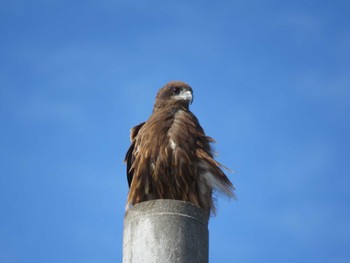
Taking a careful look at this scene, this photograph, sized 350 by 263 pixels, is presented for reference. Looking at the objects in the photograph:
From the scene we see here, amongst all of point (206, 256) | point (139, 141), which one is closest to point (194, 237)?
point (206, 256)

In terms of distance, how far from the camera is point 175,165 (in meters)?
8.30

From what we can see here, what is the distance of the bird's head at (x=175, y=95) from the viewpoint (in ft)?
31.8

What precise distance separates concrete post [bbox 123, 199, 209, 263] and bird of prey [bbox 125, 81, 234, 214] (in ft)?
8.36

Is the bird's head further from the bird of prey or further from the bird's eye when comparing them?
the bird of prey

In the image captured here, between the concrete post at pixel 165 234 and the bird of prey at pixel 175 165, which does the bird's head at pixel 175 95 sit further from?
the concrete post at pixel 165 234

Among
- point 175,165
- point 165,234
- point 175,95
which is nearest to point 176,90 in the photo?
point 175,95

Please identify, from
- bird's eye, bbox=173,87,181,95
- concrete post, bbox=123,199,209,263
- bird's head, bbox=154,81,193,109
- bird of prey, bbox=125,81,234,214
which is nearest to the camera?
concrete post, bbox=123,199,209,263

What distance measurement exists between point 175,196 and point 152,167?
1.50 feet

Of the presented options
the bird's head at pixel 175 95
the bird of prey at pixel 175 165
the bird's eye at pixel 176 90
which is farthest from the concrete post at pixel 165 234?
the bird's eye at pixel 176 90

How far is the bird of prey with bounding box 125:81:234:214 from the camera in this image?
824 cm

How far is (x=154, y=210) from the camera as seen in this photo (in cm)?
555

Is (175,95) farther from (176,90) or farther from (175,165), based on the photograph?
(175,165)

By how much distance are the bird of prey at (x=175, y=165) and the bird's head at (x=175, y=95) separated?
0.65m

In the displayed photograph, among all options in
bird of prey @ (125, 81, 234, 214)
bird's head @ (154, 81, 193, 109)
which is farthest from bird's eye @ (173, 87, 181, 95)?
bird of prey @ (125, 81, 234, 214)
